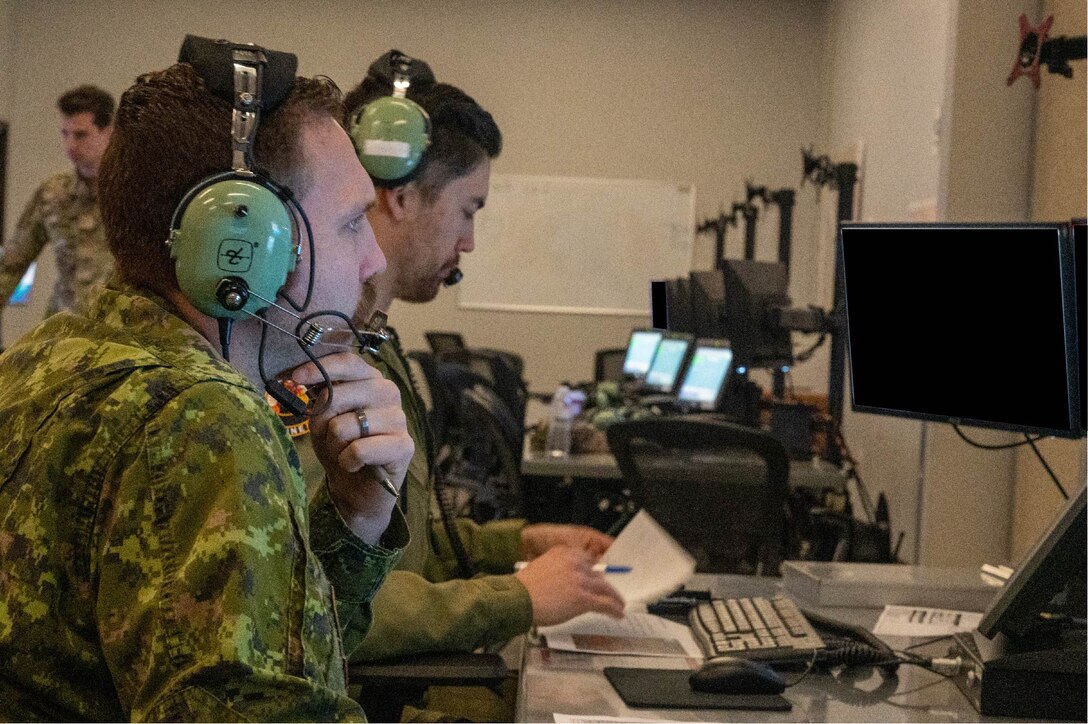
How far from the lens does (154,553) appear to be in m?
0.79

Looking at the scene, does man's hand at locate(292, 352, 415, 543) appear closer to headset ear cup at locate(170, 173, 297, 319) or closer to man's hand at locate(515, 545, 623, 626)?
headset ear cup at locate(170, 173, 297, 319)

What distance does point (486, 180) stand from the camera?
82.9 inches

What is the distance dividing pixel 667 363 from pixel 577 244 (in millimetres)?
1684

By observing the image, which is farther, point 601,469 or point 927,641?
point 601,469

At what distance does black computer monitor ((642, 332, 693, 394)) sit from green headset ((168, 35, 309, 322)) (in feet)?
15.9

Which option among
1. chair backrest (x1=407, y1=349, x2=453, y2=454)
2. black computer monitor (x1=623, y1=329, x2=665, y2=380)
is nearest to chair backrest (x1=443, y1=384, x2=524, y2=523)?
chair backrest (x1=407, y1=349, x2=453, y2=454)

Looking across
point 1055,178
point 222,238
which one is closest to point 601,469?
point 1055,178

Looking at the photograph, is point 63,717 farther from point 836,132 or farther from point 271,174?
point 836,132

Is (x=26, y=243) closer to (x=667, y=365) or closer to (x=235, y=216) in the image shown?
(x=667, y=365)

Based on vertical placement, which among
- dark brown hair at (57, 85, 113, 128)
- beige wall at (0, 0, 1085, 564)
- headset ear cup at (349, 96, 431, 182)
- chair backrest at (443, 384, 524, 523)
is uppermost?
beige wall at (0, 0, 1085, 564)

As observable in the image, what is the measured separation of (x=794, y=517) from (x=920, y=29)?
8.17 feet

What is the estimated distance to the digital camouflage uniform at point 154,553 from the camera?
0.78 m

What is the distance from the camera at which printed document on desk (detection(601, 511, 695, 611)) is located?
1895 mm

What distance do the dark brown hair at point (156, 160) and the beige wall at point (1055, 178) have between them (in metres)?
2.46
